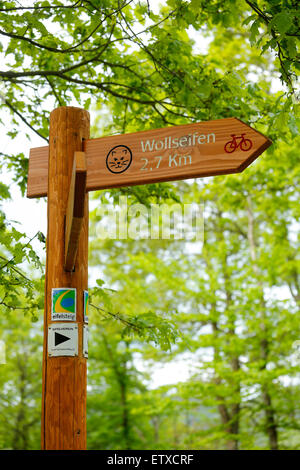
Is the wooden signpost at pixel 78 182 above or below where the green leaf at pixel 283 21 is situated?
below

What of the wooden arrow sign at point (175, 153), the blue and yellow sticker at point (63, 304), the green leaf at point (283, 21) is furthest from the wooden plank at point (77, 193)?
the green leaf at point (283, 21)

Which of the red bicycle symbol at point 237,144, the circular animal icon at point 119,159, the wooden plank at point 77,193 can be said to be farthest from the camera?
the circular animal icon at point 119,159

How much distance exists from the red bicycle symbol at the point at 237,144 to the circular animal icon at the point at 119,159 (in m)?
0.46

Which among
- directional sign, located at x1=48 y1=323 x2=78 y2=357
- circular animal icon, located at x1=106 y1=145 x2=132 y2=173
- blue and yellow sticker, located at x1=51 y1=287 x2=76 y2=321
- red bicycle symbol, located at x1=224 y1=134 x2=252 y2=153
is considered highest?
circular animal icon, located at x1=106 y1=145 x2=132 y2=173

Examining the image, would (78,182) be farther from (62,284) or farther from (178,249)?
(178,249)

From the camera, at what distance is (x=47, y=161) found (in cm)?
281

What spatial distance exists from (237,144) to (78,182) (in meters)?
0.72

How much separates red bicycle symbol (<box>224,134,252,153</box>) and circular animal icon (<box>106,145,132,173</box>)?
464 mm

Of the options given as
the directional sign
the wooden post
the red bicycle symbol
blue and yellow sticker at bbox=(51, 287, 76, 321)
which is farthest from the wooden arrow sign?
the directional sign

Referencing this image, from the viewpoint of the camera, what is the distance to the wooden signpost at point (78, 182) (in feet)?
7.30

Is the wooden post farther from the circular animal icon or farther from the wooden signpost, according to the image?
the circular animal icon

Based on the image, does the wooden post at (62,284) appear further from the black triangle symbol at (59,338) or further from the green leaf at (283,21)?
the green leaf at (283,21)

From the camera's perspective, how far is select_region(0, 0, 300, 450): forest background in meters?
3.53

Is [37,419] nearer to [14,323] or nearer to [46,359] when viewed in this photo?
[14,323]
